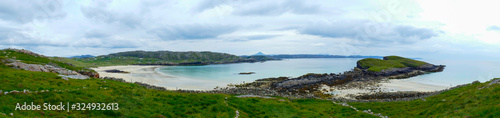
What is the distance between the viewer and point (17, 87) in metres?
19.2

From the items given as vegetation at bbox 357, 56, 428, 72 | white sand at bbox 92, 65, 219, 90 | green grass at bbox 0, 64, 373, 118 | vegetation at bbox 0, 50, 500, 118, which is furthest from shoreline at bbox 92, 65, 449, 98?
green grass at bbox 0, 64, 373, 118

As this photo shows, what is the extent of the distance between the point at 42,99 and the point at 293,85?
55308mm

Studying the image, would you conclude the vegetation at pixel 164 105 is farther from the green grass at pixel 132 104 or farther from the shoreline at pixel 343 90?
the shoreline at pixel 343 90

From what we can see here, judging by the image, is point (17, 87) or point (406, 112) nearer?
point (17, 87)

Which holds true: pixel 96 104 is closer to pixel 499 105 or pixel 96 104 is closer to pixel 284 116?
pixel 284 116

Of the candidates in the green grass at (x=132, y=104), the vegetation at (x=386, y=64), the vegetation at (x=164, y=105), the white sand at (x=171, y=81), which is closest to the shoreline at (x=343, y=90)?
the white sand at (x=171, y=81)

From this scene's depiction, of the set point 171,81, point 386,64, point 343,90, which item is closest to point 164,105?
point 343,90

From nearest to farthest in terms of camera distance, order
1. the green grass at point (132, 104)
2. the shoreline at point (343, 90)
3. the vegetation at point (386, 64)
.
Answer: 1. the green grass at point (132, 104)
2. the shoreline at point (343, 90)
3. the vegetation at point (386, 64)

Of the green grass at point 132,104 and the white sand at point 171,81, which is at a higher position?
the green grass at point 132,104

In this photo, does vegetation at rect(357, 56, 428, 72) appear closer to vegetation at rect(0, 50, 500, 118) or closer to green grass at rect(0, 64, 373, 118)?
vegetation at rect(0, 50, 500, 118)

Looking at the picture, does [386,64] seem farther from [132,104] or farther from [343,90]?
[132,104]

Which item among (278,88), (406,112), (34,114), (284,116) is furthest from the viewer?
(278,88)

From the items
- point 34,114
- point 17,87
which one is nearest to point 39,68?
point 17,87

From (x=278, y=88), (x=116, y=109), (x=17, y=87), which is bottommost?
(x=278, y=88)
